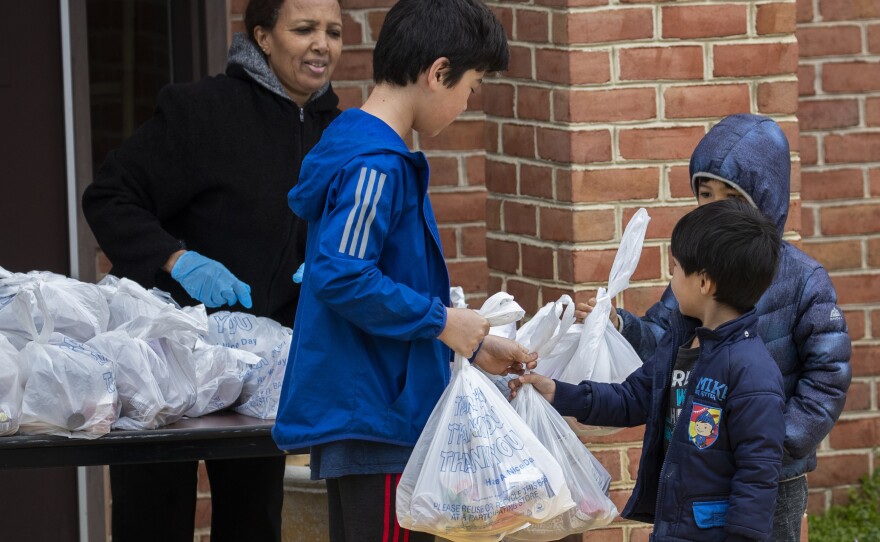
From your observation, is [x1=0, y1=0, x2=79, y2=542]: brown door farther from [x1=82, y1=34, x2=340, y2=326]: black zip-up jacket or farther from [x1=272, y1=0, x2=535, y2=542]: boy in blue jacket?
[x1=272, y1=0, x2=535, y2=542]: boy in blue jacket

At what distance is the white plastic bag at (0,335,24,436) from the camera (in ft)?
9.60

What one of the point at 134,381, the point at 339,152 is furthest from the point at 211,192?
the point at 339,152

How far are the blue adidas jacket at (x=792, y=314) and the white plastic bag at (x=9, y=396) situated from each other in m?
1.36

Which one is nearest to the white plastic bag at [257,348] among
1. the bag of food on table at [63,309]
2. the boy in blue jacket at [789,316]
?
the bag of food on table at [63,309]

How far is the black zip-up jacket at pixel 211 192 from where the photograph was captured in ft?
11.5

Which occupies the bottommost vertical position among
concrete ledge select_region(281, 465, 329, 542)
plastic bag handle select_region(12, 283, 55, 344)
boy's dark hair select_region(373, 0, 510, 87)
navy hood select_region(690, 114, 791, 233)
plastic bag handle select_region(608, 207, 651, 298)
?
concrete ledge select_region(281, 465, 329, 542)

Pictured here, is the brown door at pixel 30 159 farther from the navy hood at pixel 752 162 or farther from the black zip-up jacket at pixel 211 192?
the navy hood at pixel 752 162

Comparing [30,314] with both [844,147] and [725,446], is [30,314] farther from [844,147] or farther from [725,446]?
[844,147]

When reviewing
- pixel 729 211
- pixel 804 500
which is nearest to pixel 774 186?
pixel 729 211

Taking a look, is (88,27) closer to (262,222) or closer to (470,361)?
(262,222)

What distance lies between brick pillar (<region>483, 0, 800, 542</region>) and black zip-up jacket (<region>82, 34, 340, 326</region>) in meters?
0.75

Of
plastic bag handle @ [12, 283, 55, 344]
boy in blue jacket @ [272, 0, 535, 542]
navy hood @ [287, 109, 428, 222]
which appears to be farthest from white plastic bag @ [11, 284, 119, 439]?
navy hood @ [287, 109, 428, 222]

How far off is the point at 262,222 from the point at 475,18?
1044mm

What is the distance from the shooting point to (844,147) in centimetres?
450
